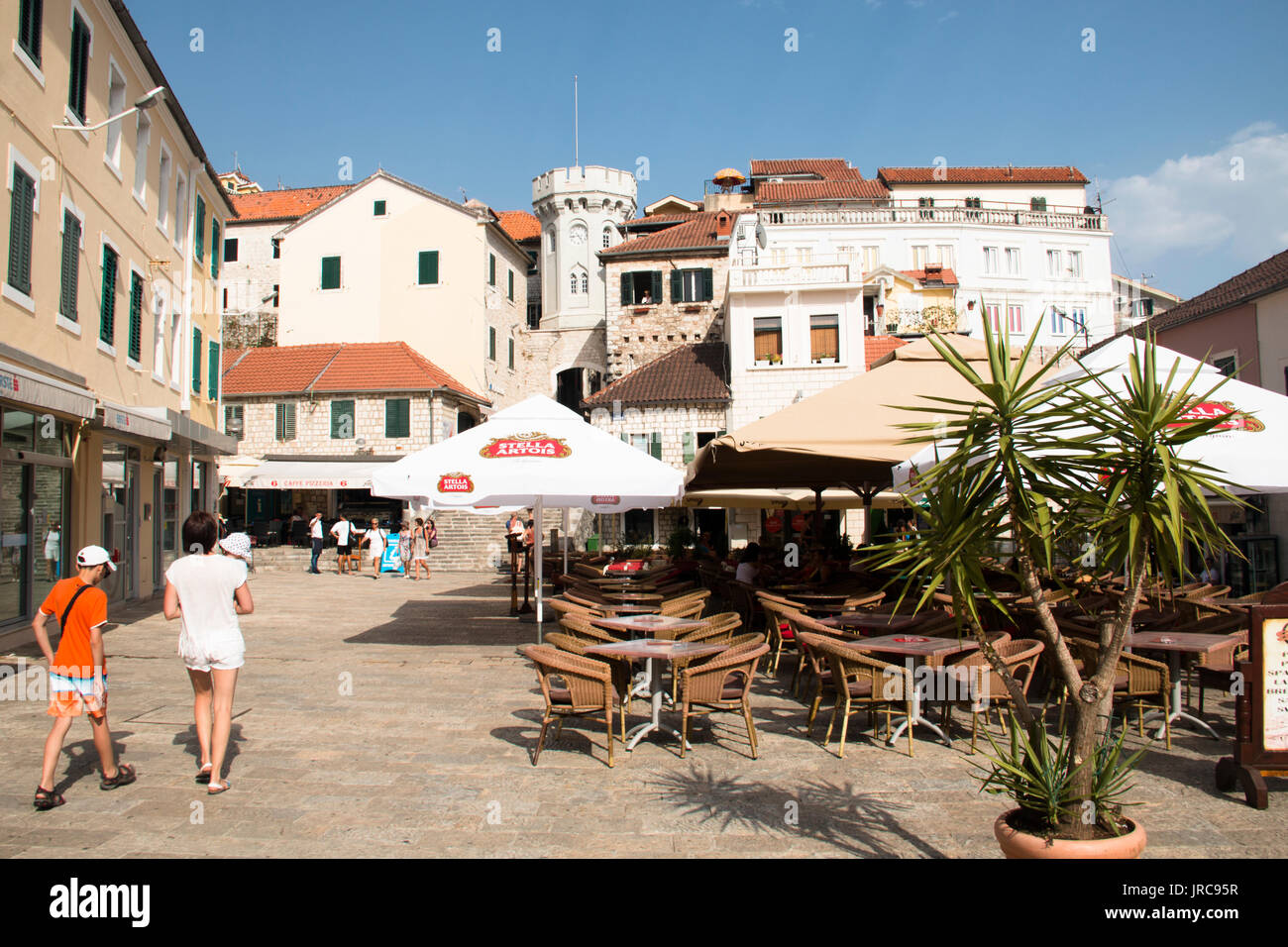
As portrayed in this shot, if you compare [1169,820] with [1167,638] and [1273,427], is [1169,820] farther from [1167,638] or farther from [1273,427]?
[1273,427]

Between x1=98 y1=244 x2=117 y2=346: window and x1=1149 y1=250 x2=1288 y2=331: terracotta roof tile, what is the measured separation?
17685mm

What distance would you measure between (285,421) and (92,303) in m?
21.5

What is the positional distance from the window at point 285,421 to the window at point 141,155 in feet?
62.1

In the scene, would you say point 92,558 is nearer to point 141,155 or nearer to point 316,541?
point 141,155

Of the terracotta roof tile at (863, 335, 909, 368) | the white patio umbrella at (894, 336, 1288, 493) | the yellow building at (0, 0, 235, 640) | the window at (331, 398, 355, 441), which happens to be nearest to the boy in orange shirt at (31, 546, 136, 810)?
the yellow building at (0, 0, 235, 640)

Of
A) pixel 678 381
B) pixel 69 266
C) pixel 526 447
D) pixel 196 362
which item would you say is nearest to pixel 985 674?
pixel 526 447

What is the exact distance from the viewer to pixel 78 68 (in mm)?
12391

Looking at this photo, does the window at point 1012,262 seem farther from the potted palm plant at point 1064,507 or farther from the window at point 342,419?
the potted palm plant at point 1064,507

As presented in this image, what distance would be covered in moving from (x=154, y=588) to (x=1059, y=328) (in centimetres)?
4105

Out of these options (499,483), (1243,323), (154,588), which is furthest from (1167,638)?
(154,588)

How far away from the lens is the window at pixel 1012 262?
43.0 metres

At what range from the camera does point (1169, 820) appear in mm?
4816

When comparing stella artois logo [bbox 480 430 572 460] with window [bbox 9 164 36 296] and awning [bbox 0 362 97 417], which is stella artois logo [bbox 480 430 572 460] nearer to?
awning [bbox 0 362 97 417]
